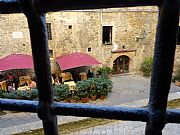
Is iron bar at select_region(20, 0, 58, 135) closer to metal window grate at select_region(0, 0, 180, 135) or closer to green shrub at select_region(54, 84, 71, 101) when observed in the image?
metal window grate at select_region(0, 0, 180, 135)

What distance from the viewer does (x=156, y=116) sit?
63cm

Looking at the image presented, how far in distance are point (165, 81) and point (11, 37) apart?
32.8ft

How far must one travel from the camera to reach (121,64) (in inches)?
486

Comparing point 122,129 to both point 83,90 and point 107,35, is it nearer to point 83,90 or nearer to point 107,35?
point 83,90

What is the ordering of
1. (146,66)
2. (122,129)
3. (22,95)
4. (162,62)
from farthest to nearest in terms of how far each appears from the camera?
(146,66) → (22,95) → (122,129) → (162,62)

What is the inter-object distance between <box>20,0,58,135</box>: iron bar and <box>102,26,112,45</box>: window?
10838mm

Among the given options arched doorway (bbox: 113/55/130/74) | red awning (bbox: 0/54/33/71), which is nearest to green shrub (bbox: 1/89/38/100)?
red awning (bbox: 0/54/33/71)

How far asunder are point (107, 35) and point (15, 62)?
15.0 ft

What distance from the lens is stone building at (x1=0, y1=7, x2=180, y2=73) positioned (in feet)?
32.7

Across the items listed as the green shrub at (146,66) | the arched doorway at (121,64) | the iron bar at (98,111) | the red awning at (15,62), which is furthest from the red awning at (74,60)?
the iron bar at (98,111)

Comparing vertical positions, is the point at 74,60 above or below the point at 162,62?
below

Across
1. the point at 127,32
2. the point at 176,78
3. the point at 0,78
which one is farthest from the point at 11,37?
the point at 176,78

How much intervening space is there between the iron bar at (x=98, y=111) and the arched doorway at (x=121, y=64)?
1153cm

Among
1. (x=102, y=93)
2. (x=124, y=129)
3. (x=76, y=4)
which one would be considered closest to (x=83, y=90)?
(x=102, y=93)
